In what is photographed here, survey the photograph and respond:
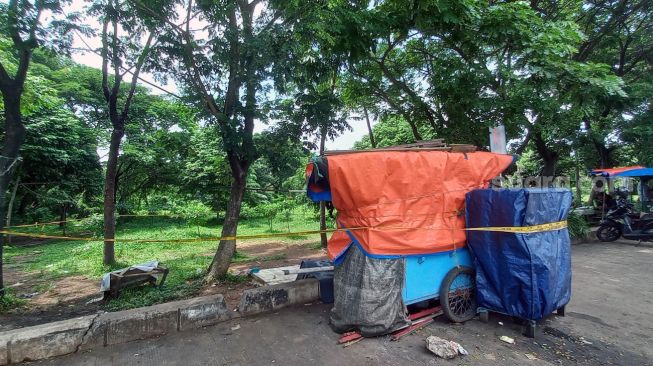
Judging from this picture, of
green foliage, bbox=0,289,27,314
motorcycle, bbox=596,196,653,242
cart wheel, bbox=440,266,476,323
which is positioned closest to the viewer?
cart wheel, bbox=440,266,476,323

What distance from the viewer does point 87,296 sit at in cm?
598

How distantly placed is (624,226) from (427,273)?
9025mm

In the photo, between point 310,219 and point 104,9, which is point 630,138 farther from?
point 104,9

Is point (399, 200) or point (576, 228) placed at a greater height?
point (399, 200)

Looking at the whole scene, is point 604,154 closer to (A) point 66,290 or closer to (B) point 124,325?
(B) point 124,325

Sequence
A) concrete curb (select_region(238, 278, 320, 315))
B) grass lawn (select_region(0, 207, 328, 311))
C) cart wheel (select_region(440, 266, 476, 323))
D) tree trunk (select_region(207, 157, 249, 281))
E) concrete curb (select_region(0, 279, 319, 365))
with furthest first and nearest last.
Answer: tree trunk (select_region(207, 157, 249, 281)) < grass lawn (select_region(0, 207, 328, 311)) < concrete curb (select_region(238, 278, 320, 315)) < cart wheel (select_region(440, 266, 476, 323)) < concrete curb (select_region(0, 279, 319, 365))

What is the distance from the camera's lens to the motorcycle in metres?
9.12

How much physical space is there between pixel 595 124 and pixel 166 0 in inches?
592

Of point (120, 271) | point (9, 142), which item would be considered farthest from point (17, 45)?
point (120, 271)

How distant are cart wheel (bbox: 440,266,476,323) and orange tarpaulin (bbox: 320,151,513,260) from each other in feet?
1.16

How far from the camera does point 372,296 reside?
351cm

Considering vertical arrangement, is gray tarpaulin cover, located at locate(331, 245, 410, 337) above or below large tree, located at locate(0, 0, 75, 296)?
below

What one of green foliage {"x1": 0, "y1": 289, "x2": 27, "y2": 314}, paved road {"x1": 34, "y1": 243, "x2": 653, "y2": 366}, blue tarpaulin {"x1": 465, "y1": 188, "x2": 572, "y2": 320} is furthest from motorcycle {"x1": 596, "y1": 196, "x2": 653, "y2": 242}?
green foliage {"x1": 0, "y1": 289, "x2": 27, "y2": 314}

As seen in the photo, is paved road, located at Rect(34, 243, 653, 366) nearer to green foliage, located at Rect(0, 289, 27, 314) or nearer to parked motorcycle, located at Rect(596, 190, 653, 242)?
green foliage, located at Rect(0, 289, 27, 314)
